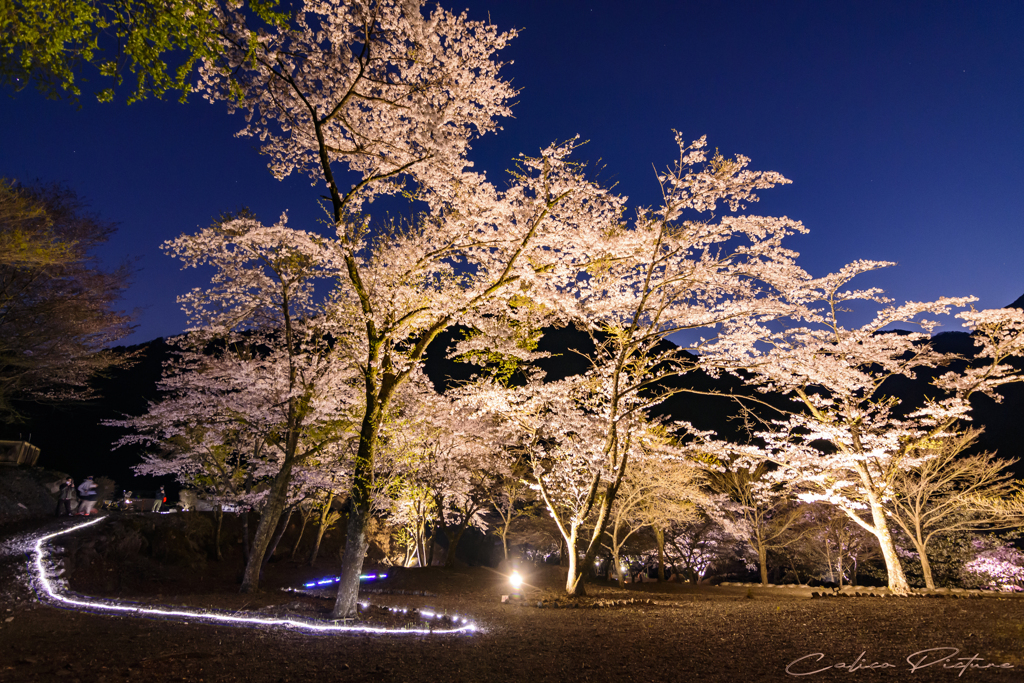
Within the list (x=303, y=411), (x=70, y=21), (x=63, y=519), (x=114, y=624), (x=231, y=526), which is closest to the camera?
(x=70, y=21)

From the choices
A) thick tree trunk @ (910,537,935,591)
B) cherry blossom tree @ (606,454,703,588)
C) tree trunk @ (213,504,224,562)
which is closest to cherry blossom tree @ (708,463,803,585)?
cherry blossom tree @ (606,454,703,588)

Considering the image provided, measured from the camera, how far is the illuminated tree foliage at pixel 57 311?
14.2m

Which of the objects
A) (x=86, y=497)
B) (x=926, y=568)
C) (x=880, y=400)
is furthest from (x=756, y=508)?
(x=86, y=497)

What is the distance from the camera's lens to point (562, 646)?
18.3ft

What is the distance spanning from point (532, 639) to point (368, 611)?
14.5ft

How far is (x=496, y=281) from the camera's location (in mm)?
9031

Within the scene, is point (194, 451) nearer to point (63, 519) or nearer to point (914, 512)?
point (63, 519)

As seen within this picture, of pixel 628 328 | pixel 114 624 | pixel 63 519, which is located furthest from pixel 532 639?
pixel 63 519

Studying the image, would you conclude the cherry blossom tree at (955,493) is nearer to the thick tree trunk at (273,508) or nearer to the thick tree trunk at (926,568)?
the thick tree trunk at (926,568)

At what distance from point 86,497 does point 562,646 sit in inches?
1031

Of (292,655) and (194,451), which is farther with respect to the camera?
(194,451)

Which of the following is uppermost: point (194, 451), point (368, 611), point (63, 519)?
point (194, 451)

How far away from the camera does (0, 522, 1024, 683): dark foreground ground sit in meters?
4.08

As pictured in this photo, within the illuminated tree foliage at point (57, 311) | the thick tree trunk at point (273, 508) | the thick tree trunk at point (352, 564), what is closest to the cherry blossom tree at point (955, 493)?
the thick tree trunk at point (352, 564)
